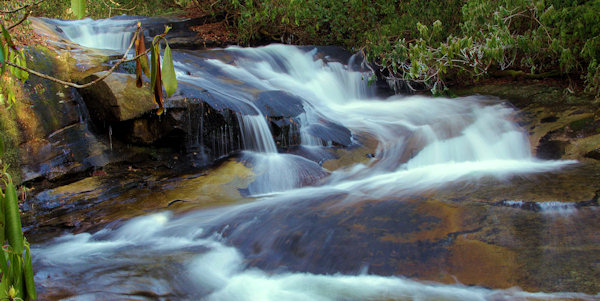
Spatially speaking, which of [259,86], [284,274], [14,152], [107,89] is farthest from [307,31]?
[284,274]

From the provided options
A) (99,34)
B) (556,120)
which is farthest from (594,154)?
(99,34)

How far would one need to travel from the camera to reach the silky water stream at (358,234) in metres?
3.40

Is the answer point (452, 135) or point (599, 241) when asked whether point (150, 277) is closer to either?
point (599, 241)

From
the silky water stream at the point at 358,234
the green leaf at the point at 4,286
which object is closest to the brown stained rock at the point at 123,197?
the silky water stream at the point at 358,234

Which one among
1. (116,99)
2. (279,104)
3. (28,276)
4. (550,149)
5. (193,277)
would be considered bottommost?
(193,277)

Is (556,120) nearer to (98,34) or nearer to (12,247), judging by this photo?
(12,247)

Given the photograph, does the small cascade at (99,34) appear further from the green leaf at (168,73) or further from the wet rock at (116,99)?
the green leaf at (168,73)

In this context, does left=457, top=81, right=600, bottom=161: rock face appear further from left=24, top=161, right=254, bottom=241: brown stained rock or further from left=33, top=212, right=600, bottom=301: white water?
left=24, top=161, right=254, bottom=241: brown stained rock

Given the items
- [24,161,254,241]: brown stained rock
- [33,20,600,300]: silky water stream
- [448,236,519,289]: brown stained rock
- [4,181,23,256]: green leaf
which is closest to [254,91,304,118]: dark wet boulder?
[33,20,600,300]: silky water stream

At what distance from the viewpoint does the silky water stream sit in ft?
11.2

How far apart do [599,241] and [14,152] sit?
6.23m

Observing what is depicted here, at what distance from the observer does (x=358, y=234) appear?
412 centimetres

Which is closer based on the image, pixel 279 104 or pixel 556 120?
pixel 556 120

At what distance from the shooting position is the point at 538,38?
301 inches
